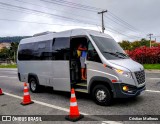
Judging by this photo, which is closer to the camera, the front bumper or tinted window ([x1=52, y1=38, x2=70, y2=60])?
the front bumper

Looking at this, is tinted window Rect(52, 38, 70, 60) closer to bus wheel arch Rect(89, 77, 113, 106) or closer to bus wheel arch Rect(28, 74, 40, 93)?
bus wheel arch Rect(89, 77, 113, 106)

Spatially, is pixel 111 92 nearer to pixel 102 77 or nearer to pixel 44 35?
pixel 102 77

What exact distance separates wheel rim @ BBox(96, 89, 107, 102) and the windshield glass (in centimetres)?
119

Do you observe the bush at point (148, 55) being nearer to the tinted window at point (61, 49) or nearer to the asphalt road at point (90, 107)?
the asphalt road at point (90, 107)

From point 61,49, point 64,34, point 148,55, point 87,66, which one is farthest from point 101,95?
point 148,55

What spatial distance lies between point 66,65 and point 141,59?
16.7 metres

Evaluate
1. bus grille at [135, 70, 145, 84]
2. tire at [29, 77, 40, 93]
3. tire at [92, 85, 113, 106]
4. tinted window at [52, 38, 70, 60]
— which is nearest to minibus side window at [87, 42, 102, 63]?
tire at [92, 85, 113, 106]

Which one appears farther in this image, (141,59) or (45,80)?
(141,59)

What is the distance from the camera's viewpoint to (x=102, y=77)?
6.36 m

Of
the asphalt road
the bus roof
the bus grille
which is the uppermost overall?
the bus roof

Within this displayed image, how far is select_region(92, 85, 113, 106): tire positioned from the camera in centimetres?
628

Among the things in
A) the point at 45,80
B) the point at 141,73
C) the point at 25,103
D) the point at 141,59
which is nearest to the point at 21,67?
the point at 45,80

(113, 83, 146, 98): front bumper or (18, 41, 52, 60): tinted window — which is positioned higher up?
(18, 41, 52, 60): tinted window

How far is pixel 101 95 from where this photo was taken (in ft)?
21.1
